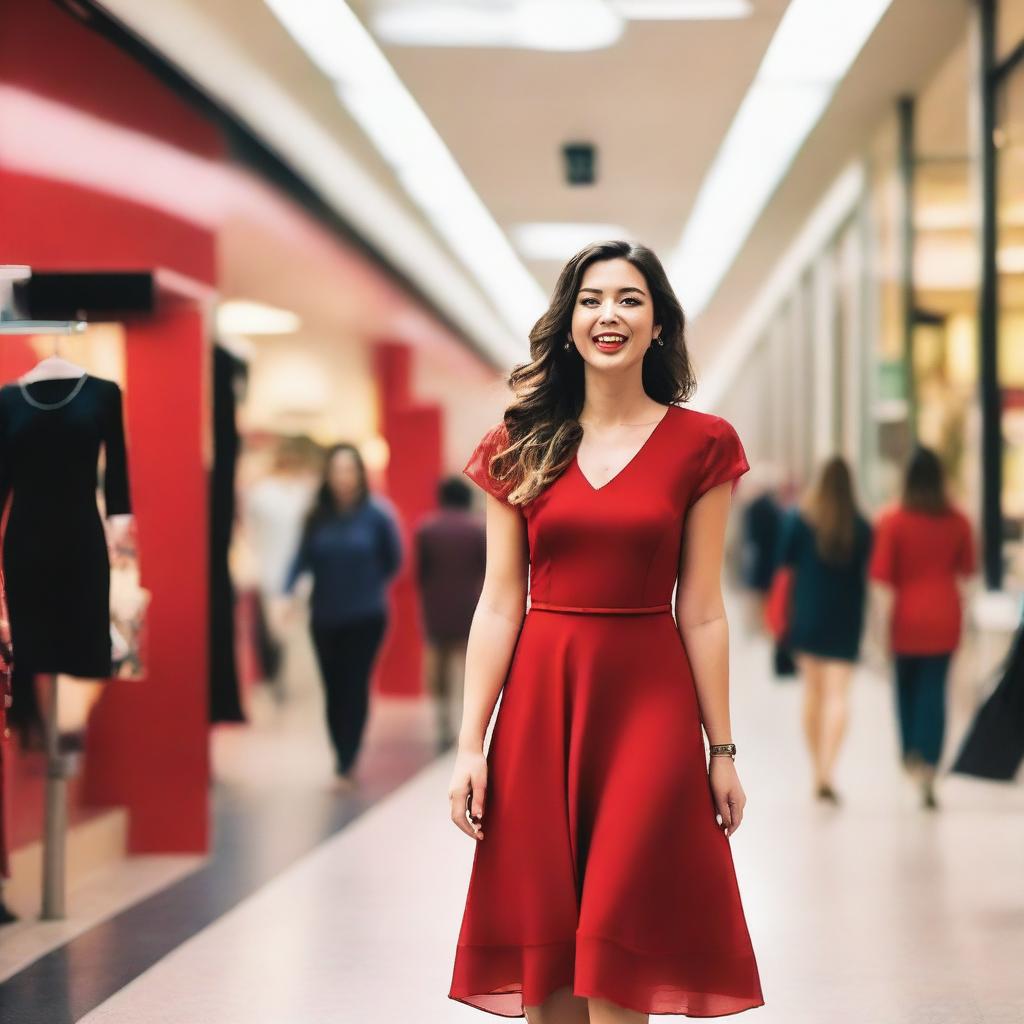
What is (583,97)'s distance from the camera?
26.3 ft

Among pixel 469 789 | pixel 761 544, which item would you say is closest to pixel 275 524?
pixel 761 544

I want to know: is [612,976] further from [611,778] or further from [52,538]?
[52,538]

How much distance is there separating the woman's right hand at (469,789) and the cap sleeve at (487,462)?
17.8 inches

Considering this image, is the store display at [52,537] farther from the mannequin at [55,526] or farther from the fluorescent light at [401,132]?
the fluorescent light at [401,132]

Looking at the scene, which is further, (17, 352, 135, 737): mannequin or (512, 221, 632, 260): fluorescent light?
(512, 221, 632, 260): fluorescent light

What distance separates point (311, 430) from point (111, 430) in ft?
30.9

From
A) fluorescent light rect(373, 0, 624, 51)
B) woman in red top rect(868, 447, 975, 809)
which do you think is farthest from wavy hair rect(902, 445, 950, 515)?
fluorescent light rect(373, 0, 624, 51)

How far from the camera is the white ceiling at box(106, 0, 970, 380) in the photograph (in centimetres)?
664

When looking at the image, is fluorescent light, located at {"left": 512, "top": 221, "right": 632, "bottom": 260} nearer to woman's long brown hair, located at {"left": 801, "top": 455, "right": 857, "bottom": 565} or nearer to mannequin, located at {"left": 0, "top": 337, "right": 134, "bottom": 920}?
woman's long brown hair, located at {"left": 801, "top": 455, "right": 857, "bottom": 565}

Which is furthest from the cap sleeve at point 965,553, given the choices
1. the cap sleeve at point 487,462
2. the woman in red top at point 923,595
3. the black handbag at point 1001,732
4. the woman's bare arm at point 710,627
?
the cap sleeve at point 487,462

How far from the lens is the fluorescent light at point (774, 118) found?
7.04m

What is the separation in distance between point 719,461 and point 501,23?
4.58 m

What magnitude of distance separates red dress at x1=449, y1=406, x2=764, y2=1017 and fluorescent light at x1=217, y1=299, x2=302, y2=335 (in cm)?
907

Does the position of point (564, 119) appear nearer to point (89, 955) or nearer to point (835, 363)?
point (89, 955)
